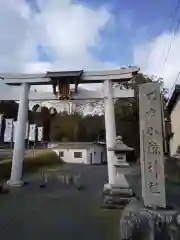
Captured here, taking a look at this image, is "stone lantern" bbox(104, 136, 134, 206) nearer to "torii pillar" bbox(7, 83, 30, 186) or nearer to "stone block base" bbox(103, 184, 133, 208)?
"stone block base" bbox(103, 184, 133, 208)

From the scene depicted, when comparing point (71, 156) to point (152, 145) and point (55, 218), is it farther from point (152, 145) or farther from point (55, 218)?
point (152, 145)

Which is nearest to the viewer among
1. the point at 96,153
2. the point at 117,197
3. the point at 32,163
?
the point at 117,197

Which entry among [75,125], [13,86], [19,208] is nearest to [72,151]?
[75,125]

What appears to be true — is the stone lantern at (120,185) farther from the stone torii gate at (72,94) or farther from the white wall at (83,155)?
the white wall at (83,155)

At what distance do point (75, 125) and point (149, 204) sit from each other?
4188 cm

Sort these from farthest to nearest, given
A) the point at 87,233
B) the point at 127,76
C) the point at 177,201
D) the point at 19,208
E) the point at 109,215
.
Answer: the point at 127,76
the point at 19,208
the point at 109,215
the point at 87,233
the point at 177,201

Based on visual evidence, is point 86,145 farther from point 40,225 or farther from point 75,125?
point 40,225

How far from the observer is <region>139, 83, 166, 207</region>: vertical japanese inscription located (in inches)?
220

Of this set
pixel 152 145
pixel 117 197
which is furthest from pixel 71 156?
pixel 152 145

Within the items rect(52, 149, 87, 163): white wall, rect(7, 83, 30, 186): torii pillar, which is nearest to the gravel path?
rect(7, 83, 30, 186): torii pillar

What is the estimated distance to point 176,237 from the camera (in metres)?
4.95

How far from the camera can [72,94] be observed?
49.9 ft

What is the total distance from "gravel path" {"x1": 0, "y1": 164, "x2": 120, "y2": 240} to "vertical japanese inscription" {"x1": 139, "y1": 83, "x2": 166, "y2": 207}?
143 cm

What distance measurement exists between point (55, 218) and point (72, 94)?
8051 mm
